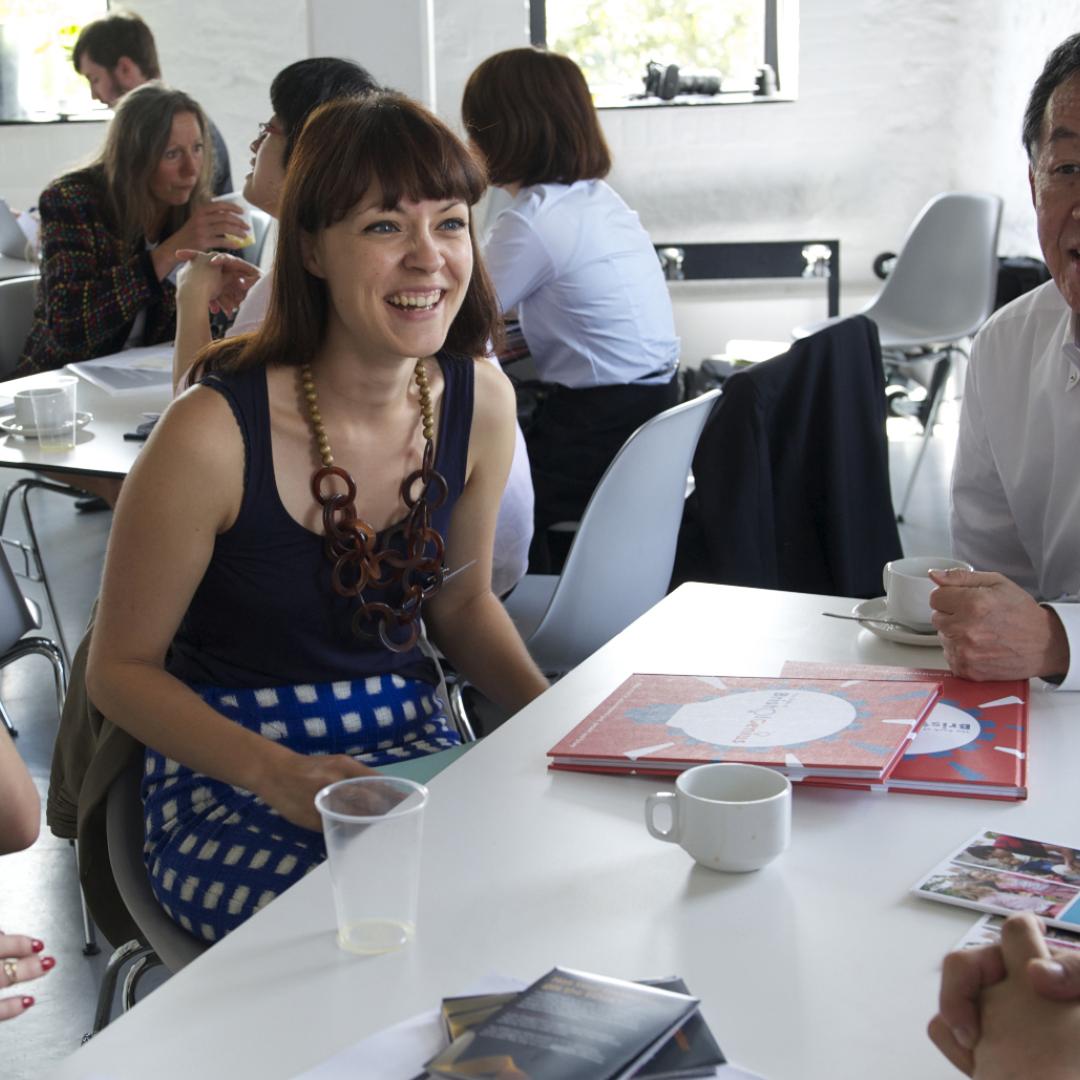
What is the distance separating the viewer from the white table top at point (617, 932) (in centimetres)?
90

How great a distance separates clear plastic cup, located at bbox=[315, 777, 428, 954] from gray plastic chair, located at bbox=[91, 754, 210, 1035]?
52 cm

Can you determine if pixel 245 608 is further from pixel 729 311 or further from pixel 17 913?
pixel 729 311

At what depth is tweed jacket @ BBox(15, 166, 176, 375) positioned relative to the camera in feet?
11.7

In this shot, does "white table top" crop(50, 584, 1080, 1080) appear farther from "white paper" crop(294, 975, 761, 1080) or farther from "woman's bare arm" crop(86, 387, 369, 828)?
"woman's bare arm" crop(86, 387, 369, 828)

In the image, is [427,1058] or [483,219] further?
[483,219]

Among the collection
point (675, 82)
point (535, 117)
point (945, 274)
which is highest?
point (675, 82)

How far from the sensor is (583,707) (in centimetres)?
144

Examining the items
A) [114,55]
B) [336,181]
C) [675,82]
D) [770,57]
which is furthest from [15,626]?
[770,57]

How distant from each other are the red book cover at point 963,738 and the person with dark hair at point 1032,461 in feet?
0.13

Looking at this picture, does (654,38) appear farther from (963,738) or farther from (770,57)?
(963,738)

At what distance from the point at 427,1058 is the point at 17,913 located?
6.25ft

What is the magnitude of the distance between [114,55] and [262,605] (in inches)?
164

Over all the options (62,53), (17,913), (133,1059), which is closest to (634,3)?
(62,53)

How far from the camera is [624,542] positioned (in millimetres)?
2262
